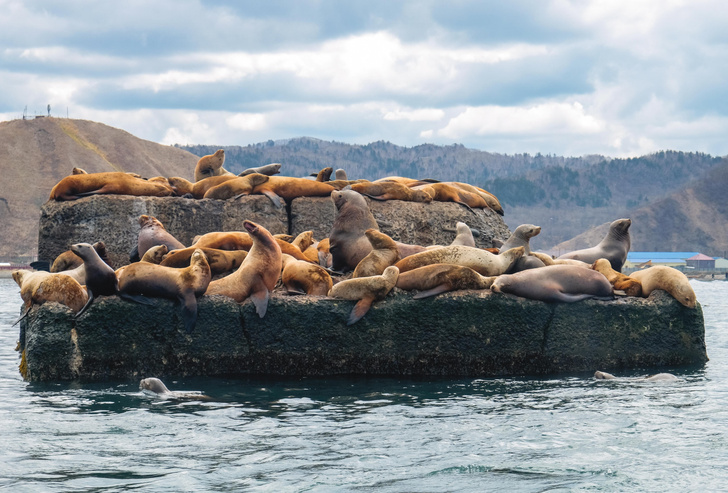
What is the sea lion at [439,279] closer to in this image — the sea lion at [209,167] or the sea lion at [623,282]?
the sea lion at [623,282]

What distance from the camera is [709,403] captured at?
7777 mm

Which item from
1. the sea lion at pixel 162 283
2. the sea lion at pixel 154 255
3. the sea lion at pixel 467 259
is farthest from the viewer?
the sea lion at pixel 154 255

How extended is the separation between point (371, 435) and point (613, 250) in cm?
667

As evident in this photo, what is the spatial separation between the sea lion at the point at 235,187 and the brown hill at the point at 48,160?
94.3 metres

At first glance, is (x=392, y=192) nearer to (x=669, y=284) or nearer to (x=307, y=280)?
(x=307, y=280)

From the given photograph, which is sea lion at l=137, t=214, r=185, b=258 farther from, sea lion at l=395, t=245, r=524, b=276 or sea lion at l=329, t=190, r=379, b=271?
sea lion at l=395, t=245, r=524, b=276

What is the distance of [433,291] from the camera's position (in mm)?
8852

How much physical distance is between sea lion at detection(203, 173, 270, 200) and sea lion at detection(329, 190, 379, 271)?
8.60 ft

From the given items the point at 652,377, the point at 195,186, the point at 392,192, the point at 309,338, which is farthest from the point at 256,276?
the point at 195,186

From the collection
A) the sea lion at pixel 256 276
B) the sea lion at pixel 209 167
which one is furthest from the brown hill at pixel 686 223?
the sea lion at pixel 256 276

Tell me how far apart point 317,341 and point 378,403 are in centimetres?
130

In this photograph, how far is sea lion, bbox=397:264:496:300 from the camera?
8.98 m

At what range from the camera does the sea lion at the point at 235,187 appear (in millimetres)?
13602

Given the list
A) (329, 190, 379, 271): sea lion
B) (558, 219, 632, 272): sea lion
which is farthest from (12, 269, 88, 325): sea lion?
(558, 219, 632, 272): sea lion
